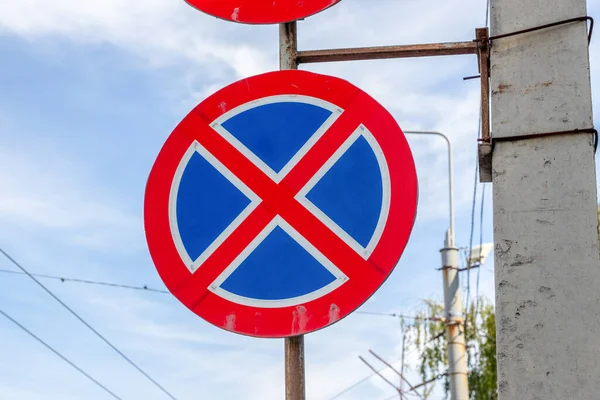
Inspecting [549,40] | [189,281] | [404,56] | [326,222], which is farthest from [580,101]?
[189,281]

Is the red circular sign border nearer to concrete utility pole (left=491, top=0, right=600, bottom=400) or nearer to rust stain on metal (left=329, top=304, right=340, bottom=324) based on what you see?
rust stain on metal (left=329, top=304, right=340, bottom=324)

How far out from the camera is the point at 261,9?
2660 mm

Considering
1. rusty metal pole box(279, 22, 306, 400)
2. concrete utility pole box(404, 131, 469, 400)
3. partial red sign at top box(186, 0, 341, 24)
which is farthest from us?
concrete utility pole box(404, 131, 469, 400)

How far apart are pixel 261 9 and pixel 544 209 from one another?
1076 mm

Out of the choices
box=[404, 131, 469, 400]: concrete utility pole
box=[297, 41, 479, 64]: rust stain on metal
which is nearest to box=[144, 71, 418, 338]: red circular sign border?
box=[297, 41, 479, 64]: rust stain on metal

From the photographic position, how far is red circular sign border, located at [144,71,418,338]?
2.21m

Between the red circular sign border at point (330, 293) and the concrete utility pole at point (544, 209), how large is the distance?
44cm

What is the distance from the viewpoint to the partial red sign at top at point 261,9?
2.60m

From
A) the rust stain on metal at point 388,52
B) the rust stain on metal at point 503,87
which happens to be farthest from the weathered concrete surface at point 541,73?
the rust stain on metal at point 388,52

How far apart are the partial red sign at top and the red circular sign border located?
26cm

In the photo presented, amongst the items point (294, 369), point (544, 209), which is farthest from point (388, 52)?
point (294, 369)

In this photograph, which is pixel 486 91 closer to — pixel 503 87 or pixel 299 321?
pixel 503 87

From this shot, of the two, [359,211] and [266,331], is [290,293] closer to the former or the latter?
[266,331]

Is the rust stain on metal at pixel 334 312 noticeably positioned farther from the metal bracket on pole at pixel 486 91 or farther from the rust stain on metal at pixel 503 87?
the rust stain on metal at pixel 503 87
